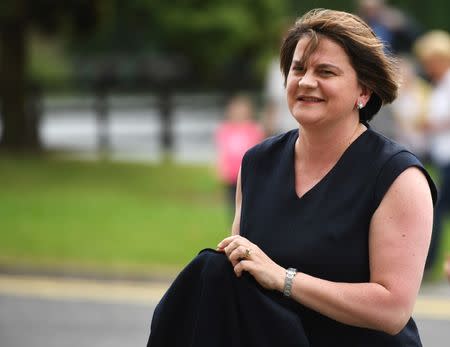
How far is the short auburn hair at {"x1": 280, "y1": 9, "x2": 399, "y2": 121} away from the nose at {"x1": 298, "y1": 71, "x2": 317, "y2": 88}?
1.9 inches

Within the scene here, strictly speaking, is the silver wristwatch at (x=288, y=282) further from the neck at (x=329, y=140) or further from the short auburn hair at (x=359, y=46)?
the short auburn hair at (x=359, y=46)

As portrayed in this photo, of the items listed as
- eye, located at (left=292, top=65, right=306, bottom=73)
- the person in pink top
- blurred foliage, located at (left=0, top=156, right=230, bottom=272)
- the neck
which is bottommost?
blurred foliage, located at (left=0, top=156, right=230, bottom=272)

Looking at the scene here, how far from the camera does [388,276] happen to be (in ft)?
9.14

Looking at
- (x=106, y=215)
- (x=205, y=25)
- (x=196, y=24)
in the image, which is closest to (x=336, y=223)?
Answer: (x=106, y=215)

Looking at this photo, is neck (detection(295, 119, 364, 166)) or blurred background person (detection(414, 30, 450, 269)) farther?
blurred background person (detection(414, 30, 450, 269))

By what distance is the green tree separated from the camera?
54.2 feet

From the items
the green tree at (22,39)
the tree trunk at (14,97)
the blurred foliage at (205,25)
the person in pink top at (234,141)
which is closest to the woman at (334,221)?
the person in pink top at (234,141)

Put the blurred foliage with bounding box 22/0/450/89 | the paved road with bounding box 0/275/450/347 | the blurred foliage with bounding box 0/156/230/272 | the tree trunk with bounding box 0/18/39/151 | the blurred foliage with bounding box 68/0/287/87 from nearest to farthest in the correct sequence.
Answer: the paved road with bounding box 0/275/450/347
the blurred foliage with bounding box 0/156/230/272
the blurred foliage with bounding box 22/0/450/89
the blurred foliage with bounding box 68/0/287/87
the tree trunk with bounding box 0/18/39/151

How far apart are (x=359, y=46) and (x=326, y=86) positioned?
0.13 m

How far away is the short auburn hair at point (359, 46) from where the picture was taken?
2895 millimetres

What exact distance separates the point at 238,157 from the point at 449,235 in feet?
7.29

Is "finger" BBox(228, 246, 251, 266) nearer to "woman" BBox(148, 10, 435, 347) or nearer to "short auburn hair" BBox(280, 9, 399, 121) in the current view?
"woman" BBox(148, 10, 435, 347)

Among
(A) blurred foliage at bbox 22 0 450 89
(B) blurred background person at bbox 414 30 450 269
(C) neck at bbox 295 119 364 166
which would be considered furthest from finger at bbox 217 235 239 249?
(A) blurred foliage at bbox 22 0 450 89

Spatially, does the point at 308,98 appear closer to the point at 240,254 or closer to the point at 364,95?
the point at 364,95
